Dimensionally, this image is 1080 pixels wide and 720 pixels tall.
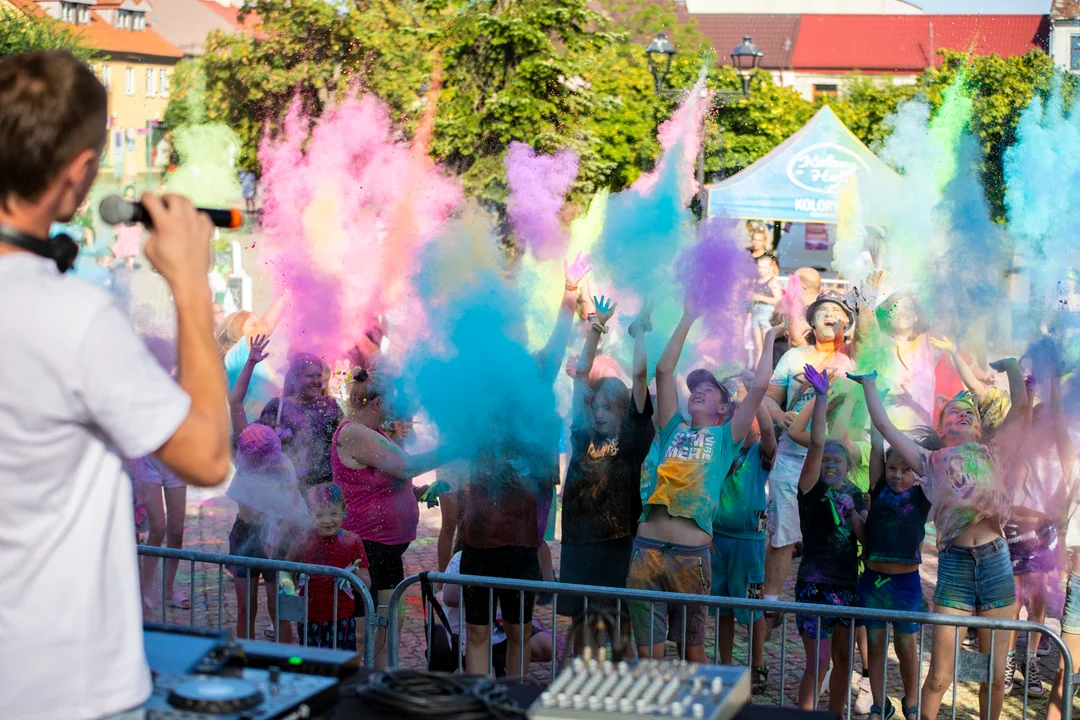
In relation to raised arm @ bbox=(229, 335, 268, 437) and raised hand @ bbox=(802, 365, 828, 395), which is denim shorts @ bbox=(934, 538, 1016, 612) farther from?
raised arm @ bbox=(229, 335, 268, 437)

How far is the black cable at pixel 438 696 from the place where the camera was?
6.93 feet

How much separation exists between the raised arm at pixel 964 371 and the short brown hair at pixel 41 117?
4.60 metres

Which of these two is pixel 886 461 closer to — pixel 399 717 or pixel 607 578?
pixel 607 578

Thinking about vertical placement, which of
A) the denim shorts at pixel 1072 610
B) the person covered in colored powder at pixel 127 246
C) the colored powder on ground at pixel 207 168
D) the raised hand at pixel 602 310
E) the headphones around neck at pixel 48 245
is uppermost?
the colored powder on ground at pixel 207 168

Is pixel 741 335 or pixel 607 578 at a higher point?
pixel 741 335

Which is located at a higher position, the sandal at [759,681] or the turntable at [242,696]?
the turntable at [242,696]

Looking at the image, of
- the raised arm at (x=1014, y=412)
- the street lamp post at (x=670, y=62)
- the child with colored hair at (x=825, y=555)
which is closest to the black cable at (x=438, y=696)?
the child with colored hair at (x=825, y=555)

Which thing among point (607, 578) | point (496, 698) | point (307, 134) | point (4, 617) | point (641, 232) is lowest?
point (607, 578)

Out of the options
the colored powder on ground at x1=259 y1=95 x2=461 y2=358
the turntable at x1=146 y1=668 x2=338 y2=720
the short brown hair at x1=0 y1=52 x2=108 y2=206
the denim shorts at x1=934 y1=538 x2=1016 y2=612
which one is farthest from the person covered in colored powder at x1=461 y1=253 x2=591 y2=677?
the short brown hair at x1=0 y1=52 x2=108 y2=206

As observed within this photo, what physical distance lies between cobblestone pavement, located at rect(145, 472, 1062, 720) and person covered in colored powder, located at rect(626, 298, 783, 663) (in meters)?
0.47

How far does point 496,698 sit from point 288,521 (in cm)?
330

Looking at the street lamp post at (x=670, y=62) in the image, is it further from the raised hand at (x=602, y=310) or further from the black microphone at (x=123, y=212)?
the black microphone at (x=123, y=212)

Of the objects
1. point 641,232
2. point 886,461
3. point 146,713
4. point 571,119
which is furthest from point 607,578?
point 571,119

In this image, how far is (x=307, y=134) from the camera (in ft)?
25.2
